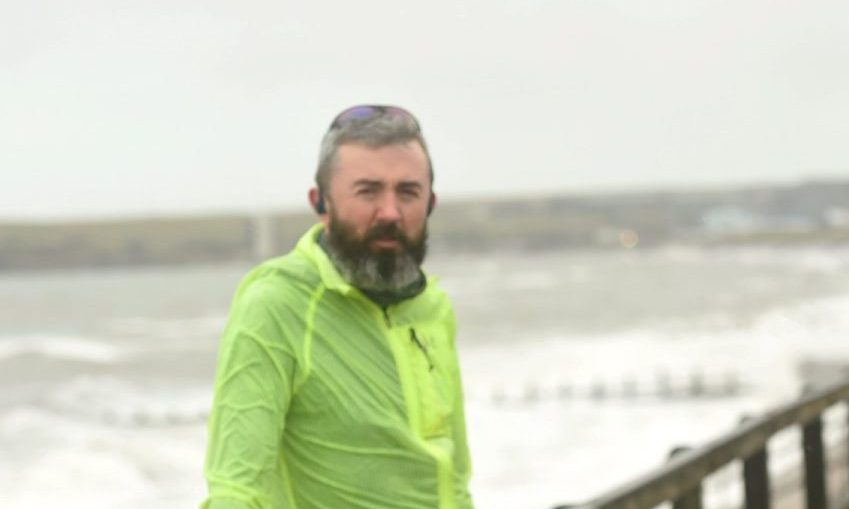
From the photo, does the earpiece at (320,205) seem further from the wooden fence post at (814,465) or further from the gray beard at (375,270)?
the wooden fence post at (814,465)

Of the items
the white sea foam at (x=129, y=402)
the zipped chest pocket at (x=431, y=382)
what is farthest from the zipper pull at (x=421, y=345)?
the white sea foam at (x=129, y=402)

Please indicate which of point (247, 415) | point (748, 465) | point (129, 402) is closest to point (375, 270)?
Answer: point (247, 415)

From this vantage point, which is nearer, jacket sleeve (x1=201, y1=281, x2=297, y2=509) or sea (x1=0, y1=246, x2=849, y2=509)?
jacket sleeve (x1=201, y1=281, x2=297, y2=509)

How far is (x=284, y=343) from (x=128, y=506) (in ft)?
79.2

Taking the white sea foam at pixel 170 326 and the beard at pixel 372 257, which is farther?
the white sea foam at pixel 170 326

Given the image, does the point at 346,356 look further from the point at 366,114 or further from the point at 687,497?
the point at 687,497

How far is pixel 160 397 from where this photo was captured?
52844 millimetres

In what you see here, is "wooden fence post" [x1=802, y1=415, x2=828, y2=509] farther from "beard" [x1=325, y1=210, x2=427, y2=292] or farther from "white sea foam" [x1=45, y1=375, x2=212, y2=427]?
"white sea foam" [x1=45, y1=375, x2=212, y2=427]

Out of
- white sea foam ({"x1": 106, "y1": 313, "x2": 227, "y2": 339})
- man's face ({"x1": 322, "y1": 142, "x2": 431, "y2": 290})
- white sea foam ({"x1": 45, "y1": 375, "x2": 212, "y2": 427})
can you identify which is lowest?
white sea foam ({"x1": 106, "y1": 313, "x2": 227, "y2": 339})

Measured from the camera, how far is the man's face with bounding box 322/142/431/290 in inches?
64.7

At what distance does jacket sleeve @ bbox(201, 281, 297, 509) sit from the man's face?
14 centimetres

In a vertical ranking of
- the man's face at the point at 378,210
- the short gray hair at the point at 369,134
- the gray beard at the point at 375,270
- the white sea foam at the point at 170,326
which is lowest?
the white sea foam at the point at 170,326

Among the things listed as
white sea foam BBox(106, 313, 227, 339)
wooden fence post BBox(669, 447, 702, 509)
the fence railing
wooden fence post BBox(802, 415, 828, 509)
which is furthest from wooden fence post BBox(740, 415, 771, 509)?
white sea foam BBox(106, 313, 227, 339)

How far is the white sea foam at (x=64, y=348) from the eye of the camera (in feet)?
248
